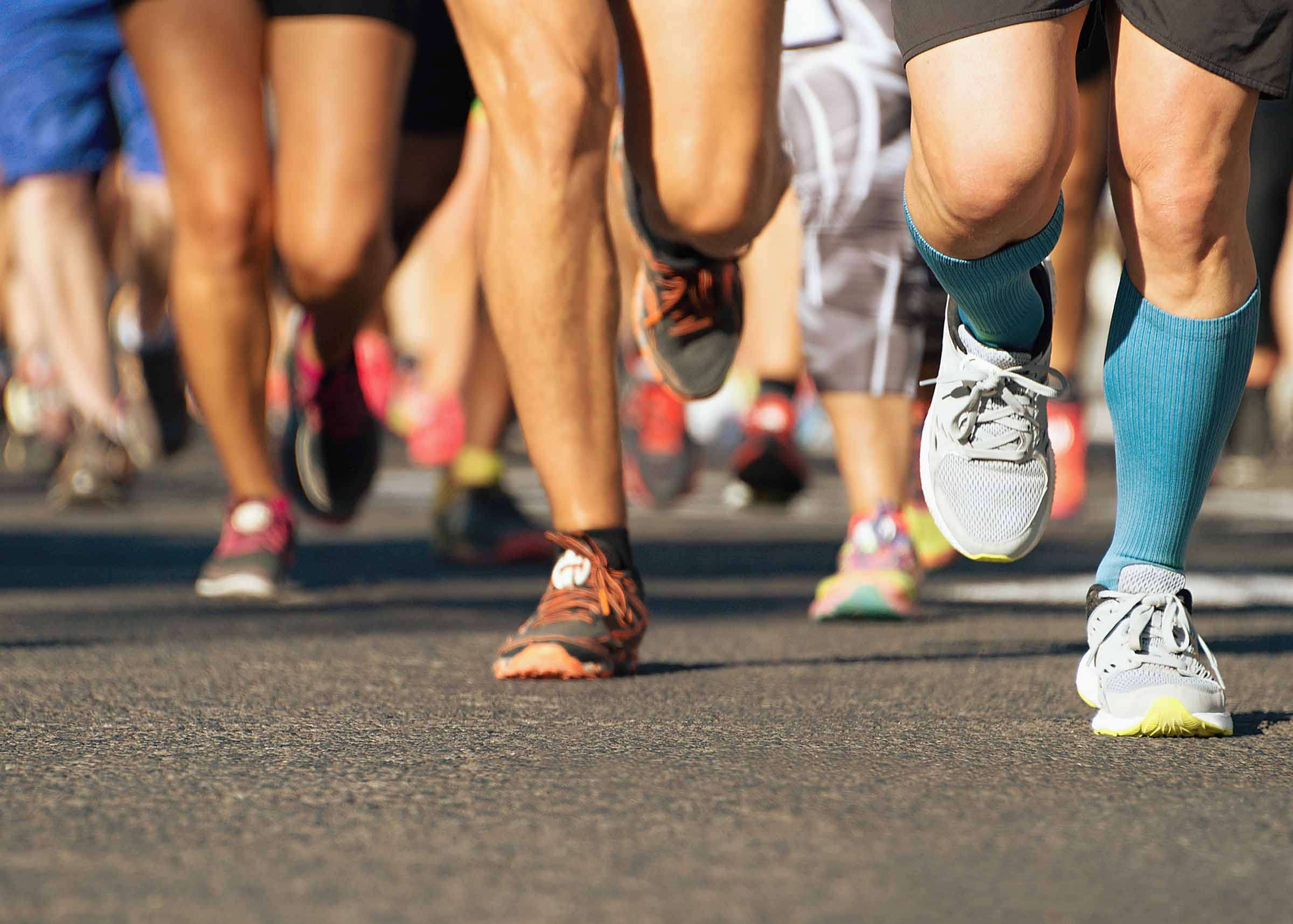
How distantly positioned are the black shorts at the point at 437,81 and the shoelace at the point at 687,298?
1.74 m

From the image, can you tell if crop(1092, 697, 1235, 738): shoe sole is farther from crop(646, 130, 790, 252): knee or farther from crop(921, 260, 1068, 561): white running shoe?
crop(646, 130, 790, 252): knee

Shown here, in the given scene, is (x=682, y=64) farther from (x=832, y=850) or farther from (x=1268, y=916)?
(x=1268, y=916)

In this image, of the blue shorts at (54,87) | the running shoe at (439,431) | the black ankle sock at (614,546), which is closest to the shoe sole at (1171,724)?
the black ankle sock at (614,546)

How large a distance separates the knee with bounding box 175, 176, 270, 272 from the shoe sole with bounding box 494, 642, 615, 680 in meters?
1.66

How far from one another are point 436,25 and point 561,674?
101 inches

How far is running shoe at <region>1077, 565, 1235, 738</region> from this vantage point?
2.46 m

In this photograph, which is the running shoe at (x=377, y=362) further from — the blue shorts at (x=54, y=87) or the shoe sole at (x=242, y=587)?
the shoe sole at (x=242, y=587)

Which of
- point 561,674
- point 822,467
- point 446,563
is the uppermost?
point 561,674

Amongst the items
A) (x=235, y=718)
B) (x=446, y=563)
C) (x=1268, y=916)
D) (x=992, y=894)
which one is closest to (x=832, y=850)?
(x=992, y=894)

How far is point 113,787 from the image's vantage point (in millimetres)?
2113

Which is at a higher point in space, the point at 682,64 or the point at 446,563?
the point at 682,64

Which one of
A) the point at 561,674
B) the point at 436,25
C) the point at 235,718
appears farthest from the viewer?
the point at 436,25

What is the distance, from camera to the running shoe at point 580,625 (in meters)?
2.96

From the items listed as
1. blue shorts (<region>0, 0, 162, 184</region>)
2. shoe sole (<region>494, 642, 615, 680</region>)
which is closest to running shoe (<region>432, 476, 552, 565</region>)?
shoe sole (<region>494, 642, 615, 680</region>)
